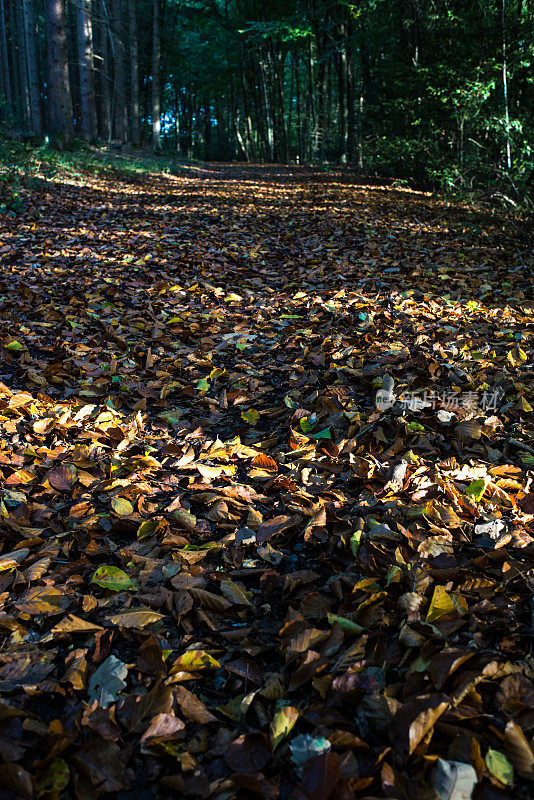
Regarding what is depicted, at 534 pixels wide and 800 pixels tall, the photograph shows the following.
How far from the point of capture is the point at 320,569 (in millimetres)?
1910

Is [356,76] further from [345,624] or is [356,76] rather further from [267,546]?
[345,624]

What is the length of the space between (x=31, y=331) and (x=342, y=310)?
2554 millimetres

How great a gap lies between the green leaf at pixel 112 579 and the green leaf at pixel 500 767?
118 centimetres

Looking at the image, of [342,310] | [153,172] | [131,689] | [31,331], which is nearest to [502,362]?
[342,310]

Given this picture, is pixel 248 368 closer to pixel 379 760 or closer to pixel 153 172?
pixel 379 760

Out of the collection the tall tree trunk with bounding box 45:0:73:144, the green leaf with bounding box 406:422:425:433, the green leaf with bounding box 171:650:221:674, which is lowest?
the green leaf with bounding box 171:650:221:674

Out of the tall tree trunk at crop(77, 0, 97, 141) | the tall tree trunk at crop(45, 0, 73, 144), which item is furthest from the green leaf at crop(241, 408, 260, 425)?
the tall tree trunk at crop(77, 0, 97, 141)

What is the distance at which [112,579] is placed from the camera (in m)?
1.83

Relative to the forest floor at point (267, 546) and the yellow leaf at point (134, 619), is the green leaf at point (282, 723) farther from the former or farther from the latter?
the yellow leaf at point (134, 619)

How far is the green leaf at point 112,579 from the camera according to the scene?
1.81m

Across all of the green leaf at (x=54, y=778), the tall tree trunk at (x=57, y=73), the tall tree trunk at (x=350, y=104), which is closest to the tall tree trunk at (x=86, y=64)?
the tall tree trunk at (x=57, y=73)

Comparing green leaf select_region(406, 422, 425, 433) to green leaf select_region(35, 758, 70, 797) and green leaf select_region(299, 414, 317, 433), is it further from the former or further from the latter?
green leaf select_region(35, 758, 70, 797)

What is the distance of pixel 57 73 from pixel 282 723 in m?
14.0

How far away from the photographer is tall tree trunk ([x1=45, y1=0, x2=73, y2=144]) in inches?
448
